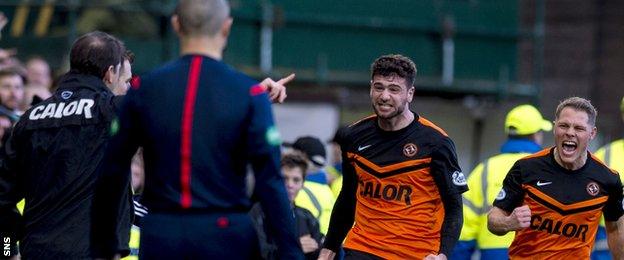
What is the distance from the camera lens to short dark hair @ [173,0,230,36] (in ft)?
21.0

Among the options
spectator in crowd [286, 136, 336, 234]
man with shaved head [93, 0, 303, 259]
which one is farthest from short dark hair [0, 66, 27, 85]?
man with shaved head [93, 0, 303, 259]

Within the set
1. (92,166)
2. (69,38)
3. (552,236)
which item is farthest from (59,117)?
(69,38)

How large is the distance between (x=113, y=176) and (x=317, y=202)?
18.5ft

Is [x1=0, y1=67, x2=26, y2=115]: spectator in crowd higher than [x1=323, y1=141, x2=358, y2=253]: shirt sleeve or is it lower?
higher

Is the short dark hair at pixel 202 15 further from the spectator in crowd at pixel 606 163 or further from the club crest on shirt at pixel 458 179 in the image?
the spectator in crowd at pixel 606 163

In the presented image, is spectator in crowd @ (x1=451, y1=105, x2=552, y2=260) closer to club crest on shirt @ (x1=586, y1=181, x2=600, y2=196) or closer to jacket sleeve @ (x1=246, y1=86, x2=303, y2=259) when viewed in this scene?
club crest on shirt @ (x1=586, y1=181, x2=600, y2=196)

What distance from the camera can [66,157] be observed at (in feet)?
25.8

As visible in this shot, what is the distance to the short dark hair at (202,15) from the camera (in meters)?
6.41

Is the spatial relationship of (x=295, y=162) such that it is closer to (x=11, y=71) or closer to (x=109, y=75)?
(x=11, y=71)

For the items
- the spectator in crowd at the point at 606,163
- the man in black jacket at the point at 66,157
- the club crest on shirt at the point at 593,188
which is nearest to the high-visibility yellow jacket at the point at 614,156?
the spectator in crowd at the point at 606,163

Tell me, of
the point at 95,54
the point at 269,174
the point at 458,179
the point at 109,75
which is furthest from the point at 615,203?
the point at 269,174

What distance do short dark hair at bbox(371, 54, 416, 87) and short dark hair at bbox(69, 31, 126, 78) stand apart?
1894mm

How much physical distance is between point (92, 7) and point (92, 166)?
408 inches

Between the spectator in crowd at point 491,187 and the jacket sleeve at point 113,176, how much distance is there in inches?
233
